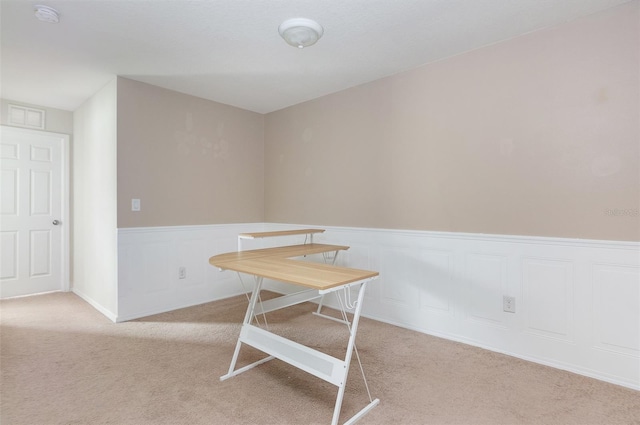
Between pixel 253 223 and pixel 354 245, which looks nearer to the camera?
pixel 354 245

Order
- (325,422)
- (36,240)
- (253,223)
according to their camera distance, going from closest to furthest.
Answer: (325,422) < (36,240) < (253,223)

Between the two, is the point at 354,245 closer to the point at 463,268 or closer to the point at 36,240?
the point at 463,268

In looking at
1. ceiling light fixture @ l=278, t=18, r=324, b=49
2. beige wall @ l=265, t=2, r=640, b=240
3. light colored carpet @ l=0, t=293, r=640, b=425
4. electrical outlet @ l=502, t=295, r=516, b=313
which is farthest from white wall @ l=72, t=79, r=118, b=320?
electrical outlet @ l=502, t=295, r=516, b=313

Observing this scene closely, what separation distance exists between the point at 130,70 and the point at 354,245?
9.12 feet

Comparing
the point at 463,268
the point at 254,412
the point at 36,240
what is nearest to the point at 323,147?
the point at 463,268

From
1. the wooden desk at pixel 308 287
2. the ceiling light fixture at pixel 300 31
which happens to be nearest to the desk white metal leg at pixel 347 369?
the wooden desk at pixel 308 287

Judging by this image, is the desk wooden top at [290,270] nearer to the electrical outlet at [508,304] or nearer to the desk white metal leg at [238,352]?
the desk white metal leg at [238,352]

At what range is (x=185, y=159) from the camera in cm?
370

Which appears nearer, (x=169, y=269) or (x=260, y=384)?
(x=260, y=384)

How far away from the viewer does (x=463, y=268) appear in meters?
2.71

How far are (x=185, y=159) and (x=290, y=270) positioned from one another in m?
2.45

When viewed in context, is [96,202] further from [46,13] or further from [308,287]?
[308,287]

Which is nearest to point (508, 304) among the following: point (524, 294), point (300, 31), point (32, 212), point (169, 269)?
point (524, 294)

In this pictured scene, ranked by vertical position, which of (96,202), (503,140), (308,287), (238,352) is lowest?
(238,352)
